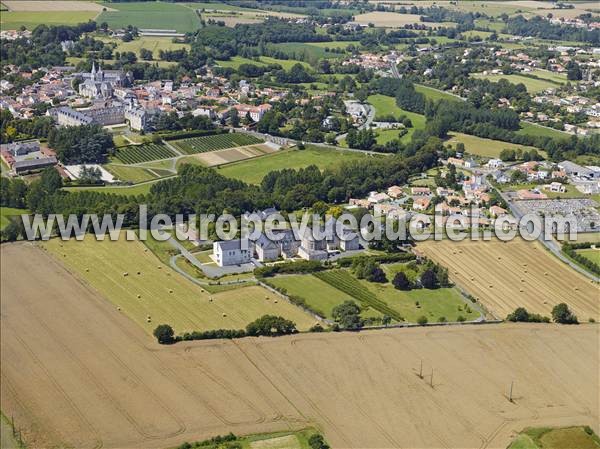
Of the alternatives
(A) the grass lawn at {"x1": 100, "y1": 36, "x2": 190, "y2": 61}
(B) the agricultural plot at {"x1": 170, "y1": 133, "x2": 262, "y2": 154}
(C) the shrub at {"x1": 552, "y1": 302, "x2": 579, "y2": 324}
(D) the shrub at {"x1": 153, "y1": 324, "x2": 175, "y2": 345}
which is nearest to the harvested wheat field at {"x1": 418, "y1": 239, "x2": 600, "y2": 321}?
(C) the shrub at {"x1": 552, "y1": 302, "x2": 579, "y2": 324}

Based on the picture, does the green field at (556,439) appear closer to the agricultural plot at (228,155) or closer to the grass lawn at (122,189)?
the grass lawn at (122,189)

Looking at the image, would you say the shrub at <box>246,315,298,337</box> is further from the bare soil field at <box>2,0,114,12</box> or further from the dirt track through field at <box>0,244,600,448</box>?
the bare soil field at <box>2,0,114,12</box>

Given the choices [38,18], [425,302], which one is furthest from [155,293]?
[38,18]

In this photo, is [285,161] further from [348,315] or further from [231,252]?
[348,315]

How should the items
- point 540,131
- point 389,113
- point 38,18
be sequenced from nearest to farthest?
point 540,131, point 389,113, point 38,18

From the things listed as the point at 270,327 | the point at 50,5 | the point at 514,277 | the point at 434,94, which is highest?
the point at 50,5

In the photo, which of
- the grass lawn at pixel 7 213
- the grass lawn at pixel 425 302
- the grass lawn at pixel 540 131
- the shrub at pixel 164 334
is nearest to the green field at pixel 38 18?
the grass lawn at pixel 7 213
